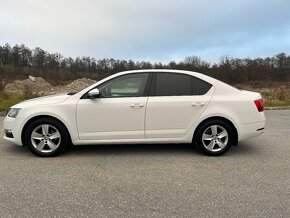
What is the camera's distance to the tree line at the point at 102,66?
6054 cm

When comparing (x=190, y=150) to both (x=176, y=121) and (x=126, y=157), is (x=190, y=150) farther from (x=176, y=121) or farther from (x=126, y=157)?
(x=126, y=157)

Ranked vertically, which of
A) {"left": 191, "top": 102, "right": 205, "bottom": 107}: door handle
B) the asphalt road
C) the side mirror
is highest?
the side mirror

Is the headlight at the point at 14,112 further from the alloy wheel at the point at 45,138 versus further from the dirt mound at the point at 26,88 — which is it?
the dirt mound at the point at 26,88

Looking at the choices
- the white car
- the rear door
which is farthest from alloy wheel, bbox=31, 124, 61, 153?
the rear door

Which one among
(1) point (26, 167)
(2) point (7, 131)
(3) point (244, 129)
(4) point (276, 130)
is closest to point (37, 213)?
(1) point (26, 167)

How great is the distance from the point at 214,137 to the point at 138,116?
1.43 metres

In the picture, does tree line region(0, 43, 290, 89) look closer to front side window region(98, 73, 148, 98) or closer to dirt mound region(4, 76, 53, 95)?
dirt mound region(4, 76, 53, 95)

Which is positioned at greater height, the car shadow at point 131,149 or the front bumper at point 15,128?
the front bumper at point 15,128

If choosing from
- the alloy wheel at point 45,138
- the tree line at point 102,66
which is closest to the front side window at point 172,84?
the alloy wheel at point 45,138

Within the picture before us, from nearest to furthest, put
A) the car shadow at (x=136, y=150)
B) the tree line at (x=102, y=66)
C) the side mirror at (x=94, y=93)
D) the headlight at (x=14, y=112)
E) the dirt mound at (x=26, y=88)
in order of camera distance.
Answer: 1. the side mirror at (x=94, y=93)
2. the headlight at (x=14, y=112)
3. the car shadow at (x=136, y=150)
4. the dirt mound at (x=26, y=88)
5. the tree line at (x=102, y=66)

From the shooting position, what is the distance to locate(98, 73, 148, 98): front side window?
5883 mm

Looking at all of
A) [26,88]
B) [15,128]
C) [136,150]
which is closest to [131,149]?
[136,150]

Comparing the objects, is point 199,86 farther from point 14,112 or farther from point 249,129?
point 14,112

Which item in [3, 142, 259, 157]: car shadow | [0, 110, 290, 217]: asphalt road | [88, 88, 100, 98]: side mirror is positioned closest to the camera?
[0, 110, 290, 217]: asphalt road
